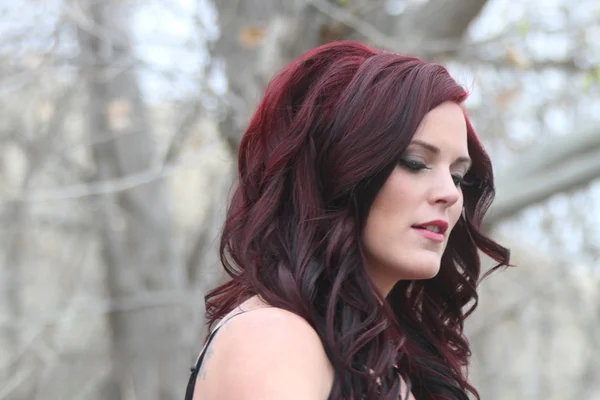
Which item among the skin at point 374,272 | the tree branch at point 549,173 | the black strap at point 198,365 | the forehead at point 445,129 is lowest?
the tree branch at point 549,173

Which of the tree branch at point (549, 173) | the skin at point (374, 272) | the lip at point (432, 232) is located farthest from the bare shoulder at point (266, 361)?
the tree branch at point (549, 173)

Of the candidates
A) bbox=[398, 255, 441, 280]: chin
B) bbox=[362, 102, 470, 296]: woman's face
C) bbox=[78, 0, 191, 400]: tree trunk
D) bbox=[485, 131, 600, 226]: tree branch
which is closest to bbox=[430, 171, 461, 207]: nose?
bbox=[362, 102, 470, 296]: woman's face

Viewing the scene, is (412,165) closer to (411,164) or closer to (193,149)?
(411,164)

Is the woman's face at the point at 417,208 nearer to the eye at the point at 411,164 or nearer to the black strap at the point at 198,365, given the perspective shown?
the eye at the point at 411,164

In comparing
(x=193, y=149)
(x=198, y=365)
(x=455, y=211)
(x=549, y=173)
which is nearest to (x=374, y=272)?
(x=455, y=211)

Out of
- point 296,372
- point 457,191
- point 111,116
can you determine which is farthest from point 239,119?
point 296,372

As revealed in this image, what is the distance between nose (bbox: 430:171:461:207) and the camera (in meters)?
2.16

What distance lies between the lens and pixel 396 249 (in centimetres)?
215

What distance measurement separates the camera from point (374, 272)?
222 cm

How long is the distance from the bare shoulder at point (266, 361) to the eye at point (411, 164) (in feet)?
1.51

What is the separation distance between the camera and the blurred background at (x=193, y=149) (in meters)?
5.38

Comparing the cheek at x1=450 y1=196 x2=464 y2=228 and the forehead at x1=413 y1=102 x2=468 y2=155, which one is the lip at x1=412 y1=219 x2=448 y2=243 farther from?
the forehead at x1=413 y1=102 x2=468 y2=155

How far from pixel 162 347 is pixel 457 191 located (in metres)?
5.94

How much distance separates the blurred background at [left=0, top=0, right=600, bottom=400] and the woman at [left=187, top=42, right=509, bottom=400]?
7.22ft
